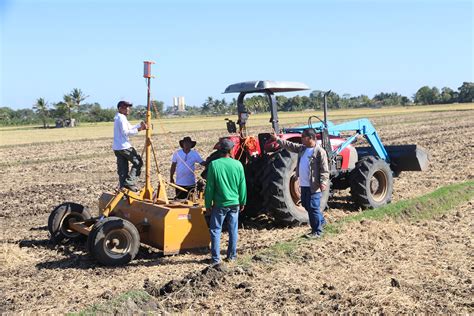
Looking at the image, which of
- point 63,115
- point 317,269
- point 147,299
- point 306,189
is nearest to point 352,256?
point 317,269

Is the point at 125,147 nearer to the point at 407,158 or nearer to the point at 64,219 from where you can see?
the point at 64,219

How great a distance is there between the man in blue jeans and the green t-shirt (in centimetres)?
113

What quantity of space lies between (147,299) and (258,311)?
3.42 ft

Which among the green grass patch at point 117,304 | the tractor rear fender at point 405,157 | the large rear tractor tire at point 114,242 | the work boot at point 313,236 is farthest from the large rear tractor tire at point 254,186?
the green grass patch at point 117,304

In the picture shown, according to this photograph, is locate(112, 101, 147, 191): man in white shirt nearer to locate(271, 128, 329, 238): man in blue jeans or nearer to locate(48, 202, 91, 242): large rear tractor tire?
locate(48, 202, 91, 242): large rear tractor tire

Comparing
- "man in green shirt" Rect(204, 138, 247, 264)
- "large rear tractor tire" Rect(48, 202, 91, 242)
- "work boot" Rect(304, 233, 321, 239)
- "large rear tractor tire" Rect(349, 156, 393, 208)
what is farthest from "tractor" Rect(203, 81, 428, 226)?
"large rear tractor tire" Rect(48, 202, 91, 242)

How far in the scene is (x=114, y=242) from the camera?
6426 millimetres

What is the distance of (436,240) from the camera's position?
23.7ft

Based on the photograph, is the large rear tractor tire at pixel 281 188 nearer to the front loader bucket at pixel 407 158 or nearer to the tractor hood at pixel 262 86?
the tractor hood at pixel 262 86

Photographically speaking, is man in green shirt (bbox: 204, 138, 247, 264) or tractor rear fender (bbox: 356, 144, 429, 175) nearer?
man in green shirt (bbox: 204, 138, 247, 264)

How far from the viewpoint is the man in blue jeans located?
23.0 ft

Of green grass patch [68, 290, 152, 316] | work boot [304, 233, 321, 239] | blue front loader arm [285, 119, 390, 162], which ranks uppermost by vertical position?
blue front loader arm [285, 119, 390, 162]

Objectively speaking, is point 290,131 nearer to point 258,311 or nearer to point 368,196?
point 368,196

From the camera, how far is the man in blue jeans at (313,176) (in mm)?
7020
